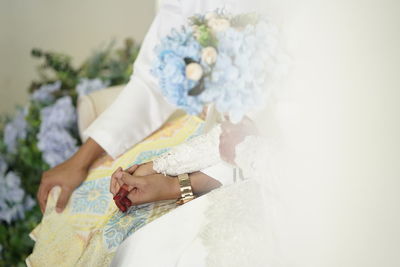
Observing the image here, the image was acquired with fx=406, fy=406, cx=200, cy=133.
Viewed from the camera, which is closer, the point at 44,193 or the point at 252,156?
the point at 252,156

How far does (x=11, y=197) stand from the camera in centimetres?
159

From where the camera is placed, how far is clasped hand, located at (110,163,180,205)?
829mm

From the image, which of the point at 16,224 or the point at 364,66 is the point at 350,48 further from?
the point at 16,224

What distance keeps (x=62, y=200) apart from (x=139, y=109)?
1.04 ft

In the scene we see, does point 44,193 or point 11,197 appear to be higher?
point 44,193

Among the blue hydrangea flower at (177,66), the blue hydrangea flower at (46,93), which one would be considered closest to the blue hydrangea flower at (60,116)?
the blue hydrangea flower at (46,93)

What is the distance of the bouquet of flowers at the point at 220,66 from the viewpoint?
0.60 m

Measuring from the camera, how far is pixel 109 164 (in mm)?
1060

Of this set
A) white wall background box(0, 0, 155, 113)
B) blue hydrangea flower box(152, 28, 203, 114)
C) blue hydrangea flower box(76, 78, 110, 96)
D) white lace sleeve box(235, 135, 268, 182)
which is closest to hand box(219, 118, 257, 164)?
white lace sleeve box(235, 135, 268, 182)

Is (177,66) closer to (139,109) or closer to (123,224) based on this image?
(123,224)

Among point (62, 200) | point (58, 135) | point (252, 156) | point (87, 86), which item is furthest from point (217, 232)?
point (87, 86)

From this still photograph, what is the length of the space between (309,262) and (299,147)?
179 mm

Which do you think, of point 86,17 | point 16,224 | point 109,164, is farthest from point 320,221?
point 86,17

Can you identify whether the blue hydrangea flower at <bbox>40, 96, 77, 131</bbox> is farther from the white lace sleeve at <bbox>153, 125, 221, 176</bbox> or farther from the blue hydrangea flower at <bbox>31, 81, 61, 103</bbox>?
the white lace sleeve at <bbox>153, 125, 221, 176</bbox>
